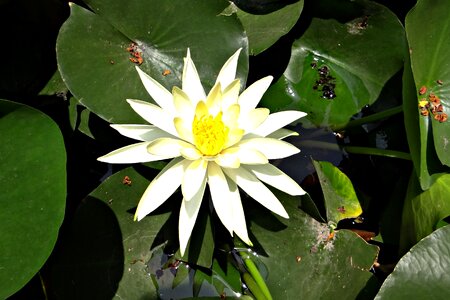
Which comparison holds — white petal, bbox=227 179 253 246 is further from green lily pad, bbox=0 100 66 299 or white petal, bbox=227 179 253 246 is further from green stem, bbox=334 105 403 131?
green stem, bbox=334 105 403 131

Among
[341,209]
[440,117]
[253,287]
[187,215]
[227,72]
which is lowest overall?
[253,287]

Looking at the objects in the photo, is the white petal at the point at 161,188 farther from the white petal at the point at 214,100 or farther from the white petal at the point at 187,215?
the white petal at the point at 214,100

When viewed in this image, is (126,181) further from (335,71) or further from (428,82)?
(428,82)

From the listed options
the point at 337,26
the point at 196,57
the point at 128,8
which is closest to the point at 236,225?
the point at 196,57

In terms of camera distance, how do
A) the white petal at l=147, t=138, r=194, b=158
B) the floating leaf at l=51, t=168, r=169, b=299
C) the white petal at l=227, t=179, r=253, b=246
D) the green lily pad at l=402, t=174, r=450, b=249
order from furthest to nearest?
1. the green lily pad at l=402, t=174, r=450, b=249
2. the floating leaf at l=51, t=168, r=169, b=299
3. the white petal at l=227, t=179, r=253, b=246
4. the white petal at l=147, t=138, r=194, b=158

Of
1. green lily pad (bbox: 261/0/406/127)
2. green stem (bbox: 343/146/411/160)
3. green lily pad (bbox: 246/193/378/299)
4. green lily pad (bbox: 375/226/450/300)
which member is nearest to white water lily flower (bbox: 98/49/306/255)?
green lily pad (bbox: 246/193/378/299)

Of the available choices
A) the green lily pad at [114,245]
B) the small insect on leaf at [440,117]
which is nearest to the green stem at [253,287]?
the green lily pad at [114,245]

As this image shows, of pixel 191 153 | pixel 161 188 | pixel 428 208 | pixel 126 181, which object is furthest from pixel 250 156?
pixel 428 208
